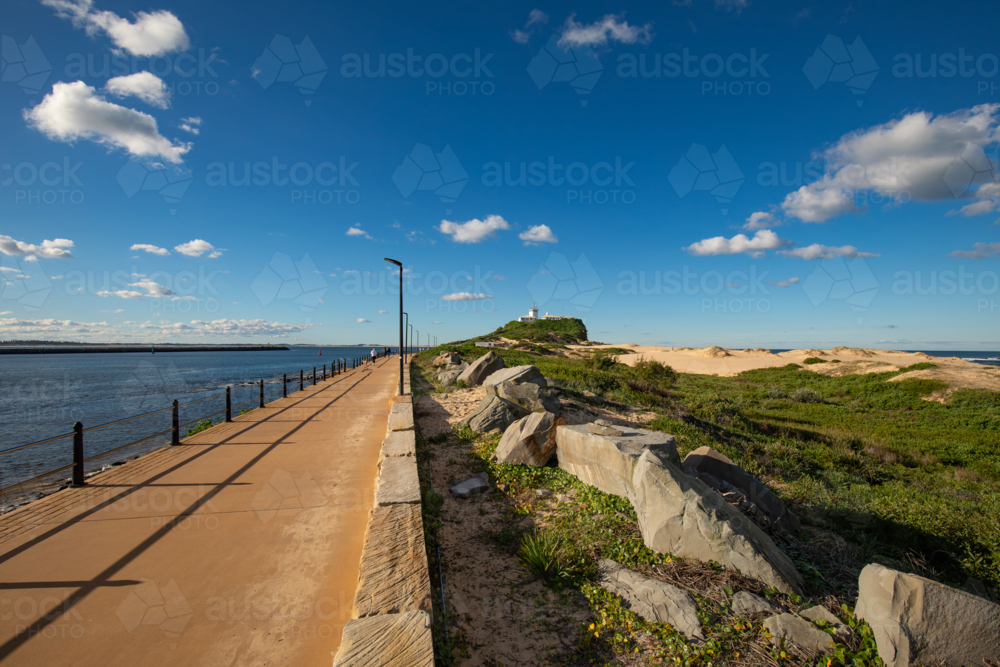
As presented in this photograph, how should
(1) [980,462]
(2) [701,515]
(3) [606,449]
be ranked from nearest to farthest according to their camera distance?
1. (2) [701,515]
2. (3) [606,449]
3. (1) [980,462]

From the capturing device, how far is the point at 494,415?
1030 cm

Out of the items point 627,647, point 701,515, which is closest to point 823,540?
point 701,515

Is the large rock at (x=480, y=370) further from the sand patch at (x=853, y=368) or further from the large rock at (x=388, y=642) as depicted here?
the sand patch at (x=853, y=368)

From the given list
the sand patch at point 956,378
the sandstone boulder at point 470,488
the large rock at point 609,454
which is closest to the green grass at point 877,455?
the sand patch at point 956,378

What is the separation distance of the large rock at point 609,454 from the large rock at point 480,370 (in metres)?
11.5

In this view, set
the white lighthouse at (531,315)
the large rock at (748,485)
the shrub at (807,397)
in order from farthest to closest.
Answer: the white lighthouse at (531,315)
the shrub at (807,397)
the large rock at (748,485)

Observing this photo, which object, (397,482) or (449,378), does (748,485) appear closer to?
(397,482)

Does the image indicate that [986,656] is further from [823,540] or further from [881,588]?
[823,540]

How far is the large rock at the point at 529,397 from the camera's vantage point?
36.4ft

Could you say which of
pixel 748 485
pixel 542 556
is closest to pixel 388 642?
pixel 542 556

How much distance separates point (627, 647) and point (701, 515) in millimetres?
1596

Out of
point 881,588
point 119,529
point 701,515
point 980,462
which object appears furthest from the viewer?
point 980,462

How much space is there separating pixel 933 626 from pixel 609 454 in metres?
3.51

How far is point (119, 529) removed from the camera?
5090 millimetres
